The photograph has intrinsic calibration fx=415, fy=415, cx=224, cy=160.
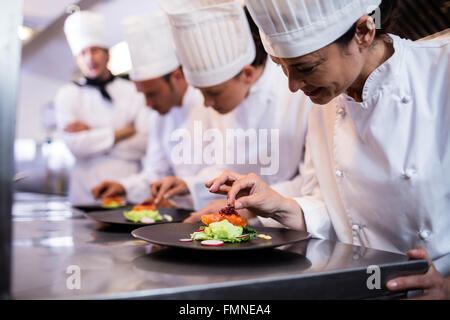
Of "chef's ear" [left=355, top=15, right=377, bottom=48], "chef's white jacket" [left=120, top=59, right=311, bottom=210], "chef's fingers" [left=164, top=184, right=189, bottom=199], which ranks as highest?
"chef's ear" [left=355, top=15, right=377, bottom=48]

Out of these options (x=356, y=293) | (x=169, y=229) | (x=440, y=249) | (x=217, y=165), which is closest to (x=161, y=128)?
(x=217, y=165)

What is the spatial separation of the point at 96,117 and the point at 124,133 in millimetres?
361

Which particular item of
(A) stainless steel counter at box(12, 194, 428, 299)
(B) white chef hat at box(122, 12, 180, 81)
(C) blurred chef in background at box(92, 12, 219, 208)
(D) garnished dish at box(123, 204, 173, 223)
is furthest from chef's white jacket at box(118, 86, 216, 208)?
(A) stainless steel counter at box(12, 194, 428, 299)

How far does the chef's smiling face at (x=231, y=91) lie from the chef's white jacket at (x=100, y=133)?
4.54ft

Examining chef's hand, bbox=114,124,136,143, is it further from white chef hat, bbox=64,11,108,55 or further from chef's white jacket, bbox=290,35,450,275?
chef's white jacket, bbox=290,35,450,275

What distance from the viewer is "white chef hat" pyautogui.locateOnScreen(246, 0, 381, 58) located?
102 centimetres

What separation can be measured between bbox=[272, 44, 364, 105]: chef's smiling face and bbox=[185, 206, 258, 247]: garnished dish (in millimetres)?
394

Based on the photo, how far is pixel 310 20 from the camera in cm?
104

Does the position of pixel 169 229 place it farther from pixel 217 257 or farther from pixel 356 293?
pixel 356 293

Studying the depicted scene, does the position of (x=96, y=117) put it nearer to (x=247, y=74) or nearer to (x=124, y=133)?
(x=124, y=133)

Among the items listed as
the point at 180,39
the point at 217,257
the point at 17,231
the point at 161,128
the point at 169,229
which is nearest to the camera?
the point at 217,257

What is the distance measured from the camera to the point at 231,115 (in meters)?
2.13

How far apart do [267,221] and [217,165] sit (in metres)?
0.86

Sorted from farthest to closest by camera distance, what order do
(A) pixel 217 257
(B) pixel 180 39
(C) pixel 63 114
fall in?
1. (C) pixel 63 114
2. (B) pixel 180 39
3. (A) pixel 217 257
